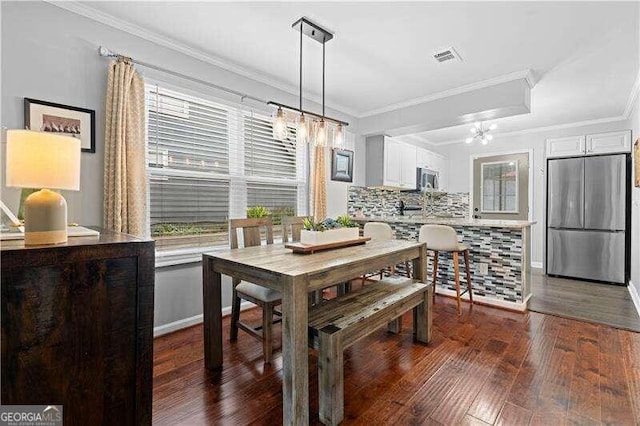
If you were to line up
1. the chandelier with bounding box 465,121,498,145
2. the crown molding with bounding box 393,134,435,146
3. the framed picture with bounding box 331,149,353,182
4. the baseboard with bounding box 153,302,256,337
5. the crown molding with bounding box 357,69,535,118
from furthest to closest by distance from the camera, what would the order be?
the crown molding with bounding box 393,134,435,146 → the chandelier with bounding box 465,121,498,145 → the framed picture with bounding box 331,149,353,182 → the crown molding with bounding box 357,69,535,118 → the baseboard with bounding box 153,302,256,337

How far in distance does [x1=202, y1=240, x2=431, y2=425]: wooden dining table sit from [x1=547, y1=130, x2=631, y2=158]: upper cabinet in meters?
4.21

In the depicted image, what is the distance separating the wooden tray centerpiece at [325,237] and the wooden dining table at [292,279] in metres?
0.06

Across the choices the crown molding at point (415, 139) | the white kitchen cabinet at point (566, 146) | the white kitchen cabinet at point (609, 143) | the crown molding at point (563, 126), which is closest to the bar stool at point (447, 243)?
the crown molding at point (415, 139)

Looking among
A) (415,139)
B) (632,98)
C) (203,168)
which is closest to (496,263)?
(632,98)

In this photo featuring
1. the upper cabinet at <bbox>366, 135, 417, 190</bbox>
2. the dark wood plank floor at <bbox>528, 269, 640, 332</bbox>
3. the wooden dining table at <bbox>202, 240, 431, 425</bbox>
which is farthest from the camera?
the upper cabinet at <bbox>366, 135, 417, 190</bbox>

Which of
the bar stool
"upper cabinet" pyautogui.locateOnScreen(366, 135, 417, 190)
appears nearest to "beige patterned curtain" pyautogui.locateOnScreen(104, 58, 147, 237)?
the bar stool

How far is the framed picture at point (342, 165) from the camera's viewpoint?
4.40 metres

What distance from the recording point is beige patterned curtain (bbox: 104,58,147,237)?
236cm

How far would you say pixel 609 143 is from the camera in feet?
15.4

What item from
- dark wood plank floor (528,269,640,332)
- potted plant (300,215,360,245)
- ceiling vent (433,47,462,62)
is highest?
ceiling vent (433,47,462,62)

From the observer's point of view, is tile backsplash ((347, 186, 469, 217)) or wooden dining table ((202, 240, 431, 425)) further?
tile backsplash ((347, 186, 469, 217))

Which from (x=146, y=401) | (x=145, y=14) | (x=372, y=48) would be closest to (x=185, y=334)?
(x=146, y=401)

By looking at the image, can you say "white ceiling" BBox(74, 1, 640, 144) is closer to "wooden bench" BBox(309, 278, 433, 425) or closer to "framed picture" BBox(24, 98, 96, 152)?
"framed picture" BBox(24, 98, 96, 152)

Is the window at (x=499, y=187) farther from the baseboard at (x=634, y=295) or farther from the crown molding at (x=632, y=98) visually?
the baseboard at (x=634, y=295)
